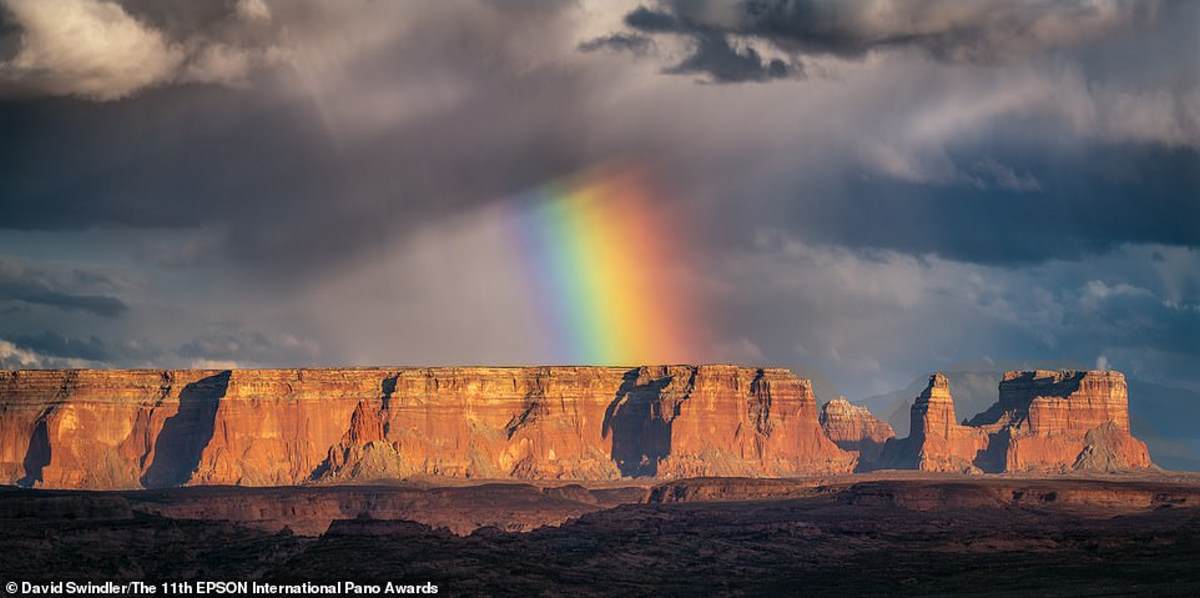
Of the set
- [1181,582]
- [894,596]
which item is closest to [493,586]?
[894,596]

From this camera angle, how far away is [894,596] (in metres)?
196

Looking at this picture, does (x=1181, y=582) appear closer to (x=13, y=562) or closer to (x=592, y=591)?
(x=592, y=591)

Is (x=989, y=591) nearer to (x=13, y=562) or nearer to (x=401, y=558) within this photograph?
(x=401, y=558)

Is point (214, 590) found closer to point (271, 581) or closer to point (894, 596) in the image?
point (271, 581)

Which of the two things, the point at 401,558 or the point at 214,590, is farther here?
the point at 401,558

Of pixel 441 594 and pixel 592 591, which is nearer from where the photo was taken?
pixel 441 594

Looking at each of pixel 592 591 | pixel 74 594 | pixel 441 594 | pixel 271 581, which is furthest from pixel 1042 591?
pixel 74 594

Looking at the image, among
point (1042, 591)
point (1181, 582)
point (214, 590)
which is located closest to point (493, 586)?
point (214, 590)

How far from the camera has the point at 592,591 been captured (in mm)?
199000

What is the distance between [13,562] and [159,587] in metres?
18.1

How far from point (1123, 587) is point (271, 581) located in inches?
2963

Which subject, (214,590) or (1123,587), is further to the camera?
(1123,587)

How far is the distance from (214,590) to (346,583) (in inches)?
436

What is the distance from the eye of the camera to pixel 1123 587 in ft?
644
